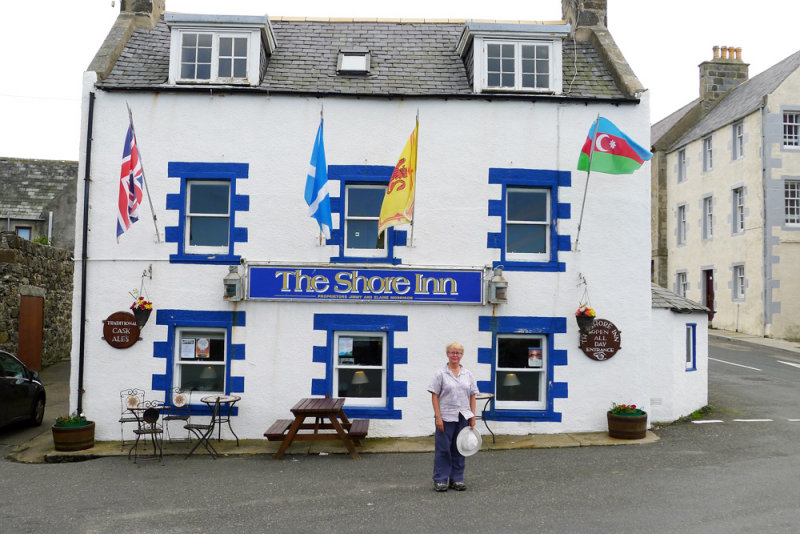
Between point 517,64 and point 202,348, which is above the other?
point 517,64

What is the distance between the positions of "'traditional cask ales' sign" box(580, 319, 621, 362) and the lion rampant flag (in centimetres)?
388

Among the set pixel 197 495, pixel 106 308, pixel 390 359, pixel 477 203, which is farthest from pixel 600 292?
pixel 106 308

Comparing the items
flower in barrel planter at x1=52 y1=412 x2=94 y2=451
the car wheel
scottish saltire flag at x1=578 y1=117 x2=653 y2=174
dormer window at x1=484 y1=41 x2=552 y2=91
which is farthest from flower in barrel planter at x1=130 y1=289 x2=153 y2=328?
scottish saltire flag at x1=578 y1=117 x2=653 y2=174

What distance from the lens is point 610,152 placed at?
11250 mm

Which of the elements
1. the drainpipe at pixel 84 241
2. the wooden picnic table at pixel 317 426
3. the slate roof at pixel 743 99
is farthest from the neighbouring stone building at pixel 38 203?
the slate roof at pixel 743 99

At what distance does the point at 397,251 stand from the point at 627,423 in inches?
190

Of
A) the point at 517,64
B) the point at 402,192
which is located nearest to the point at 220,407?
the point at 402,192

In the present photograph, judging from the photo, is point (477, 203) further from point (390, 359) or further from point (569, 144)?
point (390, 359)

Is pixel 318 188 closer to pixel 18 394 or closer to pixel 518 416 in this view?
pixel 518 416

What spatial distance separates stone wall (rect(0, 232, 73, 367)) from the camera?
18.9 metres

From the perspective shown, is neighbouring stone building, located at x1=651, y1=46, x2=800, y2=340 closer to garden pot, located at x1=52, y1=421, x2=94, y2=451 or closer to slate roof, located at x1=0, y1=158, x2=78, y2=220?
garden pot, located at x1=52, y1=421, x2=94, y2=451

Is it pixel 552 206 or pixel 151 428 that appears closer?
pixel 151 428

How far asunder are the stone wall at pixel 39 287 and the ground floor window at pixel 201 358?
9.22 meters

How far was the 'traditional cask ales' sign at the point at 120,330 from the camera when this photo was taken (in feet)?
39.1
